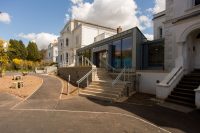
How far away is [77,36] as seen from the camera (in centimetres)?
3422

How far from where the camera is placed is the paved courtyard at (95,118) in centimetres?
658

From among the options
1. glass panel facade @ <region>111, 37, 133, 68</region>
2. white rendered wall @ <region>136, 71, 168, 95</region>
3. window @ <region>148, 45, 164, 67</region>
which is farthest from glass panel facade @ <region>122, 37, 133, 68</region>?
white rendered wall @ <region>136, 71, 168, 95</region>

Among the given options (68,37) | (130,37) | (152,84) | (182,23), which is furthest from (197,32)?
(68,37)

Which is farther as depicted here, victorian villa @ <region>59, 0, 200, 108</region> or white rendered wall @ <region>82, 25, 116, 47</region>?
white rendered wall @ <region>82, 25, 116, 47</region>

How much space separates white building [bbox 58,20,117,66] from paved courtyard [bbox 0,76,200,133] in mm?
21044

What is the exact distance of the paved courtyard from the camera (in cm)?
658

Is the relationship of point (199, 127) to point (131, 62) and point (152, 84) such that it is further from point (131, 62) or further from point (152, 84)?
point (131, 62)

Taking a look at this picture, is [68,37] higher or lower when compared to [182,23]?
higher

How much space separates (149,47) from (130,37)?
198cm

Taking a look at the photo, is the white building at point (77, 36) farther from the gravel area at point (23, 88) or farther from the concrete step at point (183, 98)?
the concrete step at point (183, 98)

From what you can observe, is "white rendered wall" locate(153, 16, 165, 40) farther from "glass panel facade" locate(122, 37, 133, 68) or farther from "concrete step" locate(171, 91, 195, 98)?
"concrete step" locate(171, 91, 195, 98)

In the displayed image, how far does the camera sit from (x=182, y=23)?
1188 cm

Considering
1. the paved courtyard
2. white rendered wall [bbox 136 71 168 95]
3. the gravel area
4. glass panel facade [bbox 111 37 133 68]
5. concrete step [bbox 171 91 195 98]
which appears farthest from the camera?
glass panel facade [bbox 111 37 133 68]

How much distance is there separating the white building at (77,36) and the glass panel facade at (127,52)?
12143 millimetres
